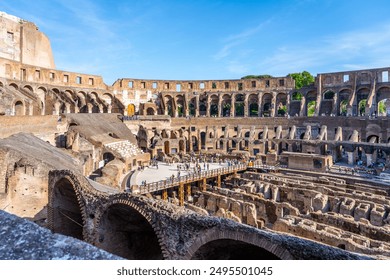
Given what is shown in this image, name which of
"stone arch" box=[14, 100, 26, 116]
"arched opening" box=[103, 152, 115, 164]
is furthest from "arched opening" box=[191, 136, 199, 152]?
"stone arch" box=[14, 100, 26, 116]

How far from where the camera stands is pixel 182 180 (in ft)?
80.1

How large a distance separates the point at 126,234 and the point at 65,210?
423 centimetres

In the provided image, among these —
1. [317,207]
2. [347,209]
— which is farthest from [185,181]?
[347,209]

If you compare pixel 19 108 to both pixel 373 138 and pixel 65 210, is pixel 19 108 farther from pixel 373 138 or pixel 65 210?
pixel 373 138

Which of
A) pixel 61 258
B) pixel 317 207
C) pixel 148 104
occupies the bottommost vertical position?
pixel 317 207

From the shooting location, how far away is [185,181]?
80.7ft

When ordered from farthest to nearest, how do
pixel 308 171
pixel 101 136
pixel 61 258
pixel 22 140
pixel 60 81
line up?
pixel 60 81, pixel 101 136, pixel 308 171, pixel 22 140, pixel 61 258

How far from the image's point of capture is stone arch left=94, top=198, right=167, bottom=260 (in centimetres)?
1185

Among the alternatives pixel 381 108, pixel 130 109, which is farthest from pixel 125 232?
pixel 381 108

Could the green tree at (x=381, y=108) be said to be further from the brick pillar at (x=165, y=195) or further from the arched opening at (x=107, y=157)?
the arched opening at (x=107, y=157)

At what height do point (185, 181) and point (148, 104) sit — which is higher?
point (148, 104)

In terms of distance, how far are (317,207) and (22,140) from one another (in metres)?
22.0

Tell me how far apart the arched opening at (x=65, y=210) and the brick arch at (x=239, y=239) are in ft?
28.3
